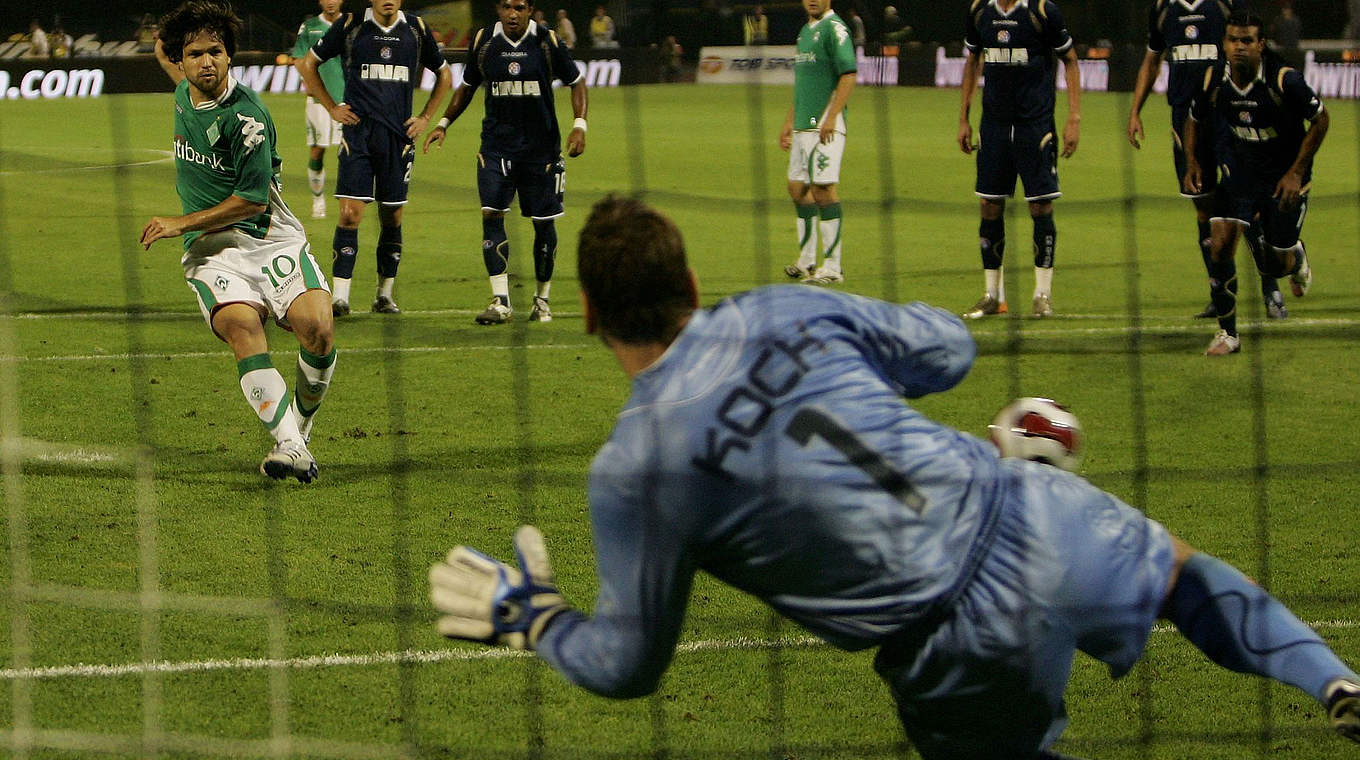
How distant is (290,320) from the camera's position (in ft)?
21.3

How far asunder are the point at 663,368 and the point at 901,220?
13.4 metres

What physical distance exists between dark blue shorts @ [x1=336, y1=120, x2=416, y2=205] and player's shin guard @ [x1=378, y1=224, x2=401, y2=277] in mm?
194

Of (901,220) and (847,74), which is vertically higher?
(847,74)

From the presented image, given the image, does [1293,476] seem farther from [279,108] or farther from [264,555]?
[279,108]

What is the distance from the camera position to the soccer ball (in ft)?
10.9

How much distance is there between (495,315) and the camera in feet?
32.9

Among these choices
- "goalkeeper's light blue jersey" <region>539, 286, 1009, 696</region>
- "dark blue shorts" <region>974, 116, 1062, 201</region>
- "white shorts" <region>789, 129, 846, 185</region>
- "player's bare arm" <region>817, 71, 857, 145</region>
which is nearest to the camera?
"goalkeeper's light blue jersey" <region>539, 286, 1009, 696</region>

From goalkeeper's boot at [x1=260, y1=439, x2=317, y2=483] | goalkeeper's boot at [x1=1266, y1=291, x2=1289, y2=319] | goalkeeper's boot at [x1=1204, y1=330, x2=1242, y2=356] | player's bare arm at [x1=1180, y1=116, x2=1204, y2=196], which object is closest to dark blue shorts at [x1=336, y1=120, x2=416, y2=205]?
goalkeeper's boot at [x1=260, y1=439, x2=317, y2=483]

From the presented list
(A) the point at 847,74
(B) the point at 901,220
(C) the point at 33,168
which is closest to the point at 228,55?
(A) the point at 847,74

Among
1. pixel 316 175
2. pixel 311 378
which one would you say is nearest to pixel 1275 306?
pixel 311 378

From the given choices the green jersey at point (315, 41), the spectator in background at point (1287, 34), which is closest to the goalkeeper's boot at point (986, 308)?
the green jersey at point (315, 41)

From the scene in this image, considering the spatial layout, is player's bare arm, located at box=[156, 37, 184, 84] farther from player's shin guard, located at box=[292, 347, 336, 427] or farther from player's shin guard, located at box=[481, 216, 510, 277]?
player's shin guard, located at box=[481, 216, 510, 277]

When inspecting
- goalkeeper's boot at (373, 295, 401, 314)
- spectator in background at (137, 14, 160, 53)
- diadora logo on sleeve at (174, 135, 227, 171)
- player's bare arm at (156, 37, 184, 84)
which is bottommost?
goalkeeper's boot at (373, 295, 401, 314)

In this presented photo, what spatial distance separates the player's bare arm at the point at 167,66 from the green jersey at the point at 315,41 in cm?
655
